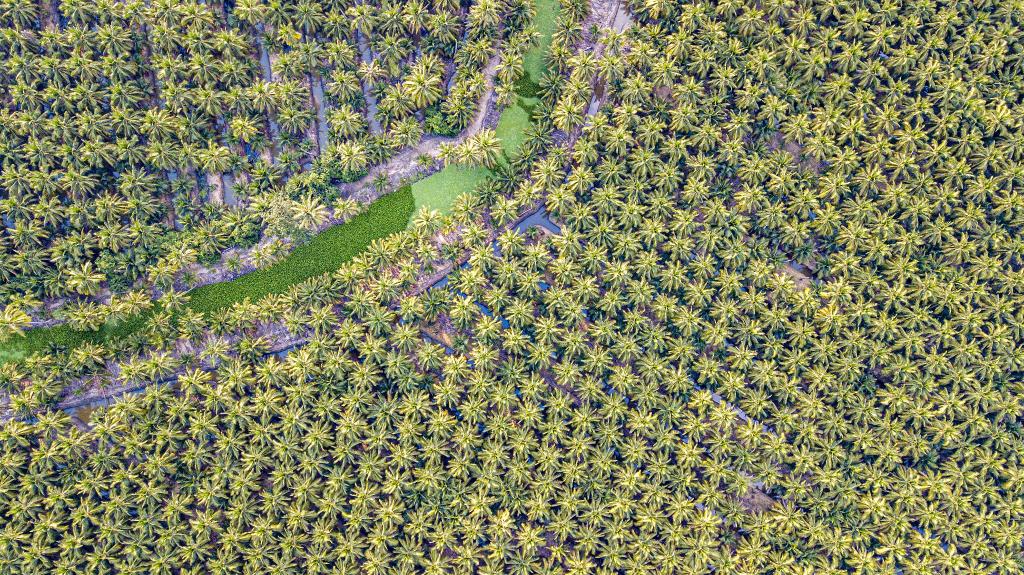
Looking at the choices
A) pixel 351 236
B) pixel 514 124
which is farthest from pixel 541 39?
pixel 351 236

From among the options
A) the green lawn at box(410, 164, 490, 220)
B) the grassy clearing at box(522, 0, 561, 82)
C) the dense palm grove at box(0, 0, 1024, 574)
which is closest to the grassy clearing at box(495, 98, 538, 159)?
the grassy clearing at box(522, 0, 561, 82)

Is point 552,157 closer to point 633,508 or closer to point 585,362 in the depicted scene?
point 585,362

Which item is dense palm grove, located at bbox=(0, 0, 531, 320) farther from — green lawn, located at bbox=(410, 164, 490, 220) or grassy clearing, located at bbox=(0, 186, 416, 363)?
green lawn, located at bbox=(410, 164, 490, 220)

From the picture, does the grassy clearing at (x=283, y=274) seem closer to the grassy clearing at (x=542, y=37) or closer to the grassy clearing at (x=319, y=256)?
the grassy clearing at (x=319, y=256)

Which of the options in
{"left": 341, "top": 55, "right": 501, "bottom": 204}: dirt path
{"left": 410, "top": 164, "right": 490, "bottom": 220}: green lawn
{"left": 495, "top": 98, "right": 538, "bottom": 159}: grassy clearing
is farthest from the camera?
{"left": 495, "top": 98, "right": 538, "bottom": 159}: grassy clearing

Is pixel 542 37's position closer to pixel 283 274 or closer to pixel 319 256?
pixel 319 256

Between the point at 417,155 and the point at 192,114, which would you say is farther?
the point at 417,155
